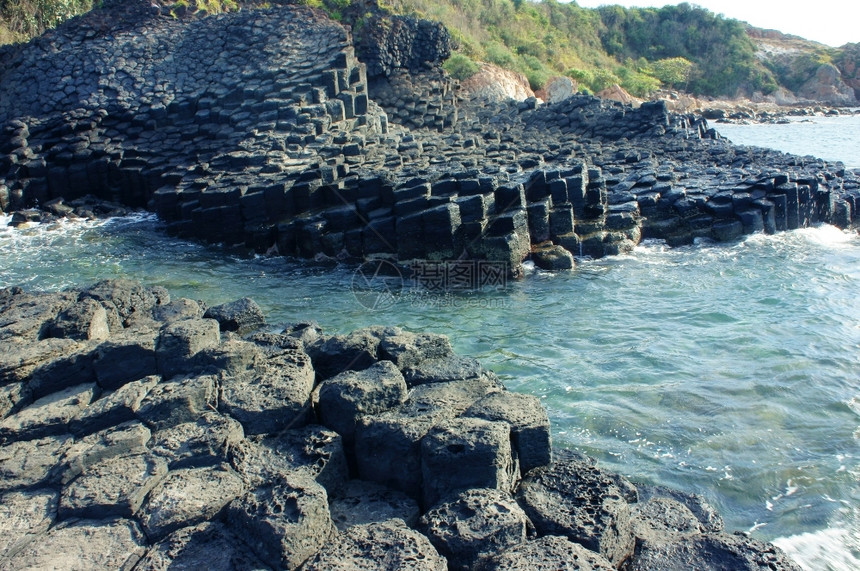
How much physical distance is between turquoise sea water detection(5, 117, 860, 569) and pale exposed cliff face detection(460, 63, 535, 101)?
63.9 feet

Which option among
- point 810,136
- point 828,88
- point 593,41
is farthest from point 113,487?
point 828,88

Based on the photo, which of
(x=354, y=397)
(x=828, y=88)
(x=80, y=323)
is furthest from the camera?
(x=828, y=88)

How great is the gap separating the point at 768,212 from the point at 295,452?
14.0 metres

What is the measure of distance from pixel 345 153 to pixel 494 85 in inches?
729

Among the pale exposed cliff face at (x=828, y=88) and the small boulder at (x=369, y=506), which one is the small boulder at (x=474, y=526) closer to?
the small boulder at (x=369, y=506)

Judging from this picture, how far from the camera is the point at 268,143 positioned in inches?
744

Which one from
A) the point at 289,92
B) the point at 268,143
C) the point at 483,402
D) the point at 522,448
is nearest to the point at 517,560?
the point at 522,448

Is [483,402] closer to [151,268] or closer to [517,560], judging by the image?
[517,560]

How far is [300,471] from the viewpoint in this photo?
5148mm

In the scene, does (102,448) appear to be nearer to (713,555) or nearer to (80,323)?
(80,323)

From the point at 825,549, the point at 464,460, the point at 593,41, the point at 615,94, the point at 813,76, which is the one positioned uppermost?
the point at 593,41

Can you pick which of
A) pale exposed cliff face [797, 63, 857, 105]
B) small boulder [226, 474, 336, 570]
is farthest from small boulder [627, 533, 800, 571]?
pale exposed cliff face [797, 63, 857, 105]

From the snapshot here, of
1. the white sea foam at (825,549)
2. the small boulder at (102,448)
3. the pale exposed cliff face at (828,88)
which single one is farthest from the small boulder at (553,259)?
the pale exposed cliff face at (828,88)

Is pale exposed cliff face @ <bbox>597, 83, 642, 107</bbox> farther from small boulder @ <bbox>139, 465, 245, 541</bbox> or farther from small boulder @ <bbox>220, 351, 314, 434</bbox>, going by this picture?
small boulder @ <bbox>139, 465, 245, 541</bbox>
